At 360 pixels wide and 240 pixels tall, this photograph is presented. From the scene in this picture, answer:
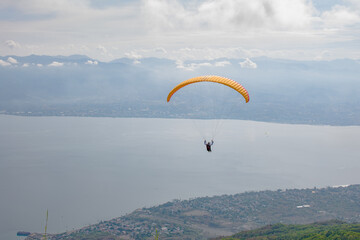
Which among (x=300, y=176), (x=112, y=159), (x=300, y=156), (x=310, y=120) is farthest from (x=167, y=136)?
(x=310, y=120)

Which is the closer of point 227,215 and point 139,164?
point 227,215

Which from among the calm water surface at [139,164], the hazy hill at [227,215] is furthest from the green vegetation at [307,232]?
the calm water surface at [139,164]

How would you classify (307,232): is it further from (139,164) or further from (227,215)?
(139,164)

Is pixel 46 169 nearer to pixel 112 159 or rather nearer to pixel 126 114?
pixel 112 159

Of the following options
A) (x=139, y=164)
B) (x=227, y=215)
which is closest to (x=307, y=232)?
(x=227, y=215)

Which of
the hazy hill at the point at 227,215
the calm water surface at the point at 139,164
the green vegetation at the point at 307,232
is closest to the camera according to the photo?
the green vegetation at the point at 307,232

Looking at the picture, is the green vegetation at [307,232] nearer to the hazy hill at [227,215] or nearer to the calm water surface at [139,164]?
the hazy hill at [227,215]
